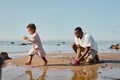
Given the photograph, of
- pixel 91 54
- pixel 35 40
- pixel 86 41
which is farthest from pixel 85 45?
pixel 35 40

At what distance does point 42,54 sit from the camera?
10.6 metres

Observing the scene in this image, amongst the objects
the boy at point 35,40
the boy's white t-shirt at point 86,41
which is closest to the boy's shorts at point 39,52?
the boy at point 35,40

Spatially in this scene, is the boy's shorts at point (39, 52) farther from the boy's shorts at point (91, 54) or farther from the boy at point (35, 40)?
the boy's shorts at point (91, 54)

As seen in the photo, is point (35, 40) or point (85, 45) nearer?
point (35, 40)

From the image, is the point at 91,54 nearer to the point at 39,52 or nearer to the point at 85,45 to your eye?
the point at 85,45

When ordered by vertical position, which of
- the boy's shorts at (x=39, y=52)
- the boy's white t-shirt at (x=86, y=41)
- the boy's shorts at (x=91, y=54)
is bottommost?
the boy's shorts at (x=91, y=54)

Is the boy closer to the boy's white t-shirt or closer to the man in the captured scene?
the man

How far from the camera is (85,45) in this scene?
10.8m

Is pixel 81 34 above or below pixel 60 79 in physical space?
above

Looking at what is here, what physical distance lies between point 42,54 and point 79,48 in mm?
1396

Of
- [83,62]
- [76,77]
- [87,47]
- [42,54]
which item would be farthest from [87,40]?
[76,77]

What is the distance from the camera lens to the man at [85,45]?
10.6 m

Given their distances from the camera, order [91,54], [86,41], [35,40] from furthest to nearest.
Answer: [91,54], [86,41], [35,40]

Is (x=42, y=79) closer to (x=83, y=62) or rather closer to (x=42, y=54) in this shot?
(x=42, y=54)
